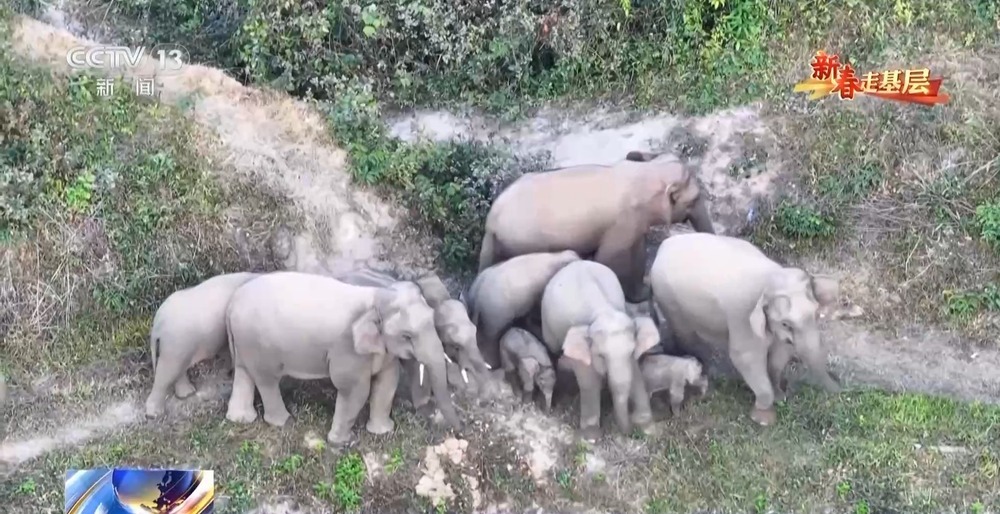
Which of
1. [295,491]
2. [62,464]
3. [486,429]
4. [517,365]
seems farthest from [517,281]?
[62,464]

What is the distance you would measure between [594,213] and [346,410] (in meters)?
2.26

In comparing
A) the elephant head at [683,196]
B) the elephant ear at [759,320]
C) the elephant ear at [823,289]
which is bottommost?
the elephant ear at [759,320]

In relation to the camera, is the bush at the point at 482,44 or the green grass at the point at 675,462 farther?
the bush at the point at 482,44

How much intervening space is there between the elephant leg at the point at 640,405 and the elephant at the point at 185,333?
2.57 m

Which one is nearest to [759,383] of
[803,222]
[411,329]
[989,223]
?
[803,222]

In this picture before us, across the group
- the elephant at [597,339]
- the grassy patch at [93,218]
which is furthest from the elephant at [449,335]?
the grassy patch at [93,218]

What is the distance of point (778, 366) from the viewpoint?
6277 millimetres

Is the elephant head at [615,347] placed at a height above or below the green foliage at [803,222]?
below

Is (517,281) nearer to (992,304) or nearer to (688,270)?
(688,270)

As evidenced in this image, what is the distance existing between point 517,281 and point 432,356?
1.09 meters

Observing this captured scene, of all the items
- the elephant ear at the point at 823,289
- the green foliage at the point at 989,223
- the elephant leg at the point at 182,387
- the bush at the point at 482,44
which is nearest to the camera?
the elephant ear at the point at 823,289

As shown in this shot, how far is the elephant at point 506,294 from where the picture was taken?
6.71 m

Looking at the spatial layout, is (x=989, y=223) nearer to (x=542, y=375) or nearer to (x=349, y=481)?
(x=542, y=375)

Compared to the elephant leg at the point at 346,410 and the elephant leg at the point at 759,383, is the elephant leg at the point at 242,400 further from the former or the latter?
the elephant leg at the point at 759,383
